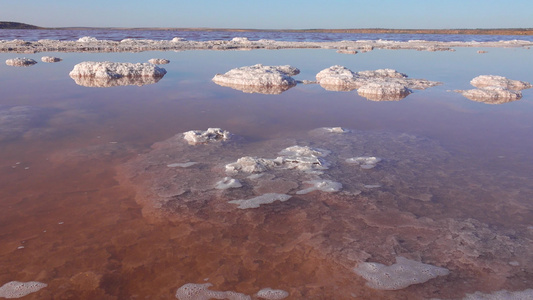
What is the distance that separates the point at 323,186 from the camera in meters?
4.15

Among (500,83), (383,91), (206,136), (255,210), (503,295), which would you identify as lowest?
(503,295)

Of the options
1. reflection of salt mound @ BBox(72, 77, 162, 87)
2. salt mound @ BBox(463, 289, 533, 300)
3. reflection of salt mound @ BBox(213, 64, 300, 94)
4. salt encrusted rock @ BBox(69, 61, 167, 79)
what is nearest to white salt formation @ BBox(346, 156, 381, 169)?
salt mound @ BBox(463, 289, 533, 300)

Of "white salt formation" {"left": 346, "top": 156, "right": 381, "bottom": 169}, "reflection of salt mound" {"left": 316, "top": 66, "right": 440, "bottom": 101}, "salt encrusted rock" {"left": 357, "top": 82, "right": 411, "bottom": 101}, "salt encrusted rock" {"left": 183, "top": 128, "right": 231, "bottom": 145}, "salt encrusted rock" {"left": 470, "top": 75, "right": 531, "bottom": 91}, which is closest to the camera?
"white salt formation" {"left": 346, "top": 156, "right": 381, "bottom": 169}

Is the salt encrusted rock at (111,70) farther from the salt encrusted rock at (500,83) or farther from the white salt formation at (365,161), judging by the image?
the salt encrusted rock at (500,83)

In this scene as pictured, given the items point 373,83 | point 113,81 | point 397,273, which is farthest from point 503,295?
point 113,81

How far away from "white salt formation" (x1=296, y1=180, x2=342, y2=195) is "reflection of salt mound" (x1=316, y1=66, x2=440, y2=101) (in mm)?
5648

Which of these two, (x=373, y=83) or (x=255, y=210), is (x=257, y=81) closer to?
(x=373, y=83)

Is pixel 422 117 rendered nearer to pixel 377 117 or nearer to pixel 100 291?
pixel 377 117

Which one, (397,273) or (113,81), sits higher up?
(113,81)

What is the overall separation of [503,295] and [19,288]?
3326 millimetres

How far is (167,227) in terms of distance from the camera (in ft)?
10.8

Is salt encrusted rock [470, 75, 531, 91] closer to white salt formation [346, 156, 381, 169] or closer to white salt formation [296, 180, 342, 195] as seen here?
white salt formation [346, 156, 381, 169]

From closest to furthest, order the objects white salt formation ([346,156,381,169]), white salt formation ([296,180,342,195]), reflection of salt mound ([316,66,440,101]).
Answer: white salt formation ([296,180,342,195]), white salt formation ([346,156,381,169]), reflection of salt mound ([316,66,440,101])

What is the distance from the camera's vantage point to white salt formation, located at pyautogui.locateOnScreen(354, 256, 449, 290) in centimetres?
265
